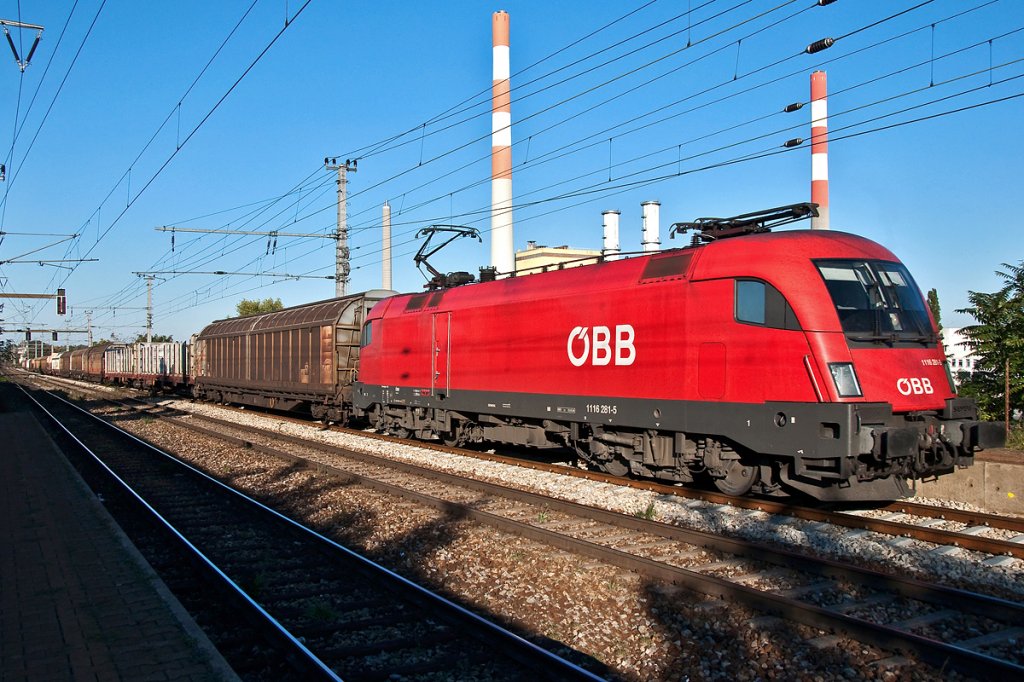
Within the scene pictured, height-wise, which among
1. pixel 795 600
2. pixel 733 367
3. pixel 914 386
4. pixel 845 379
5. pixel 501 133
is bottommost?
pixel 795 600

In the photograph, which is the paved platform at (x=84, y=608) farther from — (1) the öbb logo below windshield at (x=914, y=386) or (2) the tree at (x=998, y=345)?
(2) the tree at (x=998, y=345)

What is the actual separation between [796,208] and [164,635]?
937 centimetres

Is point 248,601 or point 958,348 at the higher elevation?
point 958,348

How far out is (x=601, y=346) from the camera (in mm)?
12156

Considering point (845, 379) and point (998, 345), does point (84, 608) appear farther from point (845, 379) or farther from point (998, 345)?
point (998, 345)

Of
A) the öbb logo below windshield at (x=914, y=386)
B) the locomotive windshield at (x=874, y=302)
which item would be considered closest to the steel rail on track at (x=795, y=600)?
the öbb logo below windshield at (x=914, y=386)

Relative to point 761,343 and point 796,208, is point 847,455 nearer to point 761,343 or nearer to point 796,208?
point 761,343

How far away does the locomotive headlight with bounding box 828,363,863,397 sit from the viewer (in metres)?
8.83

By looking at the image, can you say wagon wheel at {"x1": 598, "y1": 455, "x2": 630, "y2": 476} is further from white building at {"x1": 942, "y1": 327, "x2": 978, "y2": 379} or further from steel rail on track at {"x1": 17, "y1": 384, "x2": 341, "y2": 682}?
steel rail on track at {"x1": 17, "y1": 384, "x2": 341, "y2": 682}

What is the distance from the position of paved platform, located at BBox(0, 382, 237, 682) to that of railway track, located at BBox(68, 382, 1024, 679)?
394cm

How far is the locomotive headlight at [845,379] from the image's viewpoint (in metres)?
8.83

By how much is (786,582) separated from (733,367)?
3.35 metres

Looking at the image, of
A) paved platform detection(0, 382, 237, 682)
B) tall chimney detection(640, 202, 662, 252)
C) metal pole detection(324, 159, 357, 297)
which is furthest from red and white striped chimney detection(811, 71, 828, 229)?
paved platform detection(0, 382, 237, 682)

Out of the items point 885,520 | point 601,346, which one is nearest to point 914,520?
point 885,520
